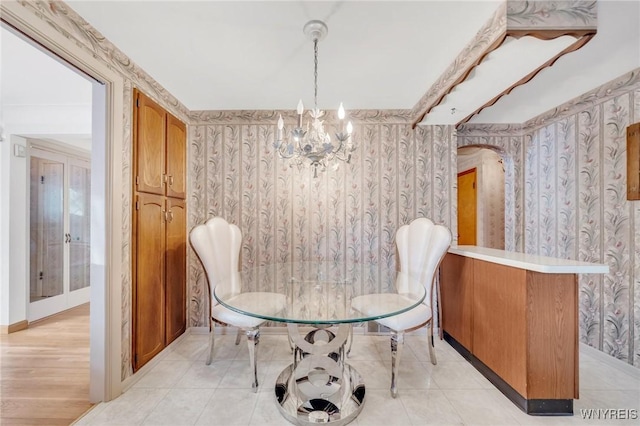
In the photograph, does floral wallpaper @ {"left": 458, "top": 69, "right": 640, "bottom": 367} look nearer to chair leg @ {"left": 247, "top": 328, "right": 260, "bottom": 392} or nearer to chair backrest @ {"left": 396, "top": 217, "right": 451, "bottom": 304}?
chair backrest @ {"left": 396, "top": 217, "right": 451, "bottom": 304}

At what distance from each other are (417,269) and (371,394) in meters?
1.01

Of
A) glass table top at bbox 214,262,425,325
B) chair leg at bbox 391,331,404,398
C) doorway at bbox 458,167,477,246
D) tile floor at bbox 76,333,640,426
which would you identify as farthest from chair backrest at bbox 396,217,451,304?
doorway at bbox 458,167,477,246

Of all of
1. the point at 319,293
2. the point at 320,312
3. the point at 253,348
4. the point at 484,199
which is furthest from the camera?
the point at 484,199

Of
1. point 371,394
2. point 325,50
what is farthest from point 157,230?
point 371,394

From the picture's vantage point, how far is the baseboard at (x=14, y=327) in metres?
2.75

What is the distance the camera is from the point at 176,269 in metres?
2.57

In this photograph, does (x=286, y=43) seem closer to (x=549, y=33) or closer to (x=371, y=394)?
(x=549, y=33)

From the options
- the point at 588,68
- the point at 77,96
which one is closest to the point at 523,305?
the point at 588,68

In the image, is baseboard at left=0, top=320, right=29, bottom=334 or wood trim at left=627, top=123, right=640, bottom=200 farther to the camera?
baseboard at left=0, top=320, right=29, bottom=334

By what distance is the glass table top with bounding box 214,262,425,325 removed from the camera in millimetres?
1344

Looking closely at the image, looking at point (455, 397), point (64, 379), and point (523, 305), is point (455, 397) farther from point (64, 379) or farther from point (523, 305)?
point (64, 379)

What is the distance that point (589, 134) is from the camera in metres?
2.42

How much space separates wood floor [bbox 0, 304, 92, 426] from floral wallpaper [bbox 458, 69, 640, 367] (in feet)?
12.7

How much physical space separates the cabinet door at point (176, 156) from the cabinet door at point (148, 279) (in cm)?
25
